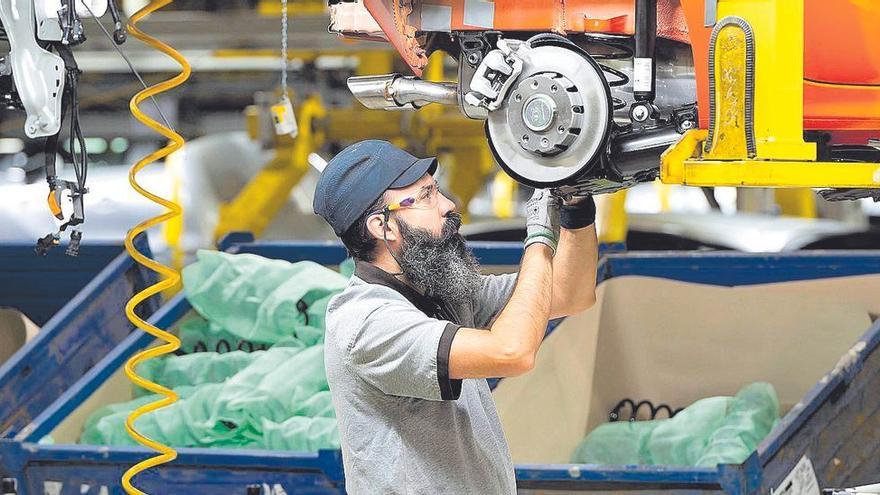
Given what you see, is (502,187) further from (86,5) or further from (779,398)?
(86,5)

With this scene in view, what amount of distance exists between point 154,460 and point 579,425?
1.63m

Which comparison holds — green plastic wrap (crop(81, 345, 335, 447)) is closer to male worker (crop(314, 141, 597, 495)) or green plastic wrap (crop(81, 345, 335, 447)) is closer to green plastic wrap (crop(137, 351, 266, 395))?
green plastic wrap (crop(137, 351, 266, 395))

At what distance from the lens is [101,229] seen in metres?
6.36

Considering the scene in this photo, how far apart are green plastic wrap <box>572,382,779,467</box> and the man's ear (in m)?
1.71

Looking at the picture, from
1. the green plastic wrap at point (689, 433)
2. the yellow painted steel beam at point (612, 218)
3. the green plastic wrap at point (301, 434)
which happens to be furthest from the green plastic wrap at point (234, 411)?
the yellow painted steel beam at point (612, 218)

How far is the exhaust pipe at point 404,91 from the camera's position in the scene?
2381 millimetres

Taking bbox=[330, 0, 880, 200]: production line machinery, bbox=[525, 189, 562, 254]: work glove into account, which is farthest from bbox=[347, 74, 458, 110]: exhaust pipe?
bbox=[525, 189, 562, 254]: work glove

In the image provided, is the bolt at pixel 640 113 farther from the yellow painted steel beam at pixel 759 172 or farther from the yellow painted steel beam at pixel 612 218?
the yellow painted steel beam at pixel 612 218

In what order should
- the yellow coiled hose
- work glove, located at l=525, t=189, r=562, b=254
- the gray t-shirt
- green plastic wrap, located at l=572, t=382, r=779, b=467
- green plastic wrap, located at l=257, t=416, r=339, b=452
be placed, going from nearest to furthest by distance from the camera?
the gray t-shirt, work glove, located at l=525, t=189, r=562, b=254, the yellow coiled hose, green plastic wrap, located at l=257, t=416, r=339, b=452, green plastic wrap, located at l=572, t=382, r=779, b=467

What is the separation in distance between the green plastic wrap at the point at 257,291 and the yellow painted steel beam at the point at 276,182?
140 centimetres

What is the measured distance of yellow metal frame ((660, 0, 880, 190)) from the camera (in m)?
2.10

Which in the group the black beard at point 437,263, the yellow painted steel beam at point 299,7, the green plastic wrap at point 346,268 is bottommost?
the green plastic wrap at point 346,268

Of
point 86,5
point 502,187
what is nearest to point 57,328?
point 86,5

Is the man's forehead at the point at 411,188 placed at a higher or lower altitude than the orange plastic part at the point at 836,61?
lower
